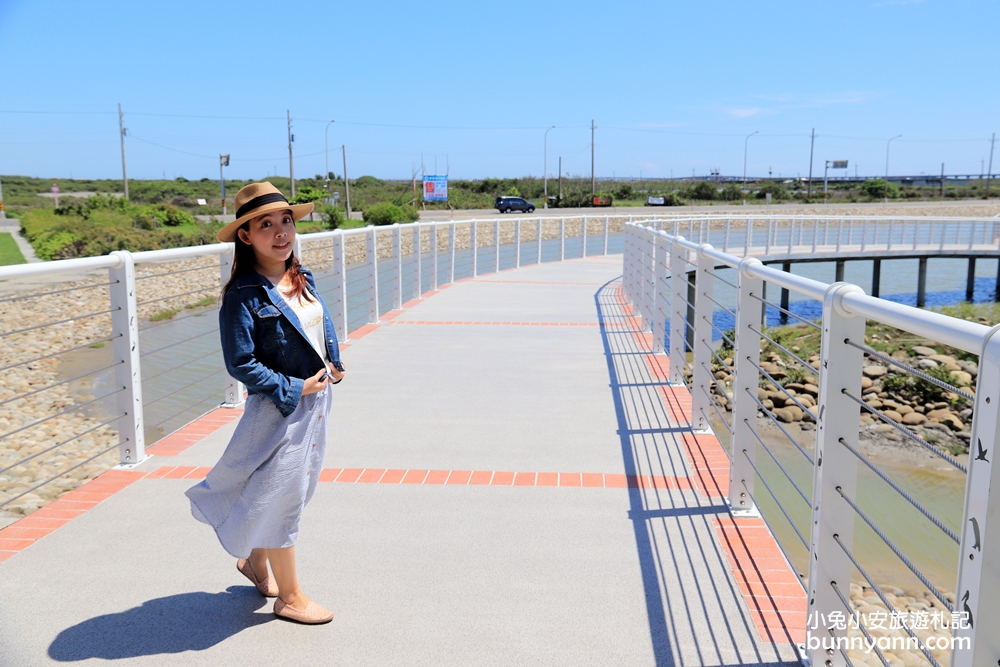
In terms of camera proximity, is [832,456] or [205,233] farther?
[205,233]

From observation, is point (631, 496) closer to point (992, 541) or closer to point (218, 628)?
point (218, 628)

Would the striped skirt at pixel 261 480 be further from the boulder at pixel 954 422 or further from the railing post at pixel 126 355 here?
the boulder at pixel 954 422

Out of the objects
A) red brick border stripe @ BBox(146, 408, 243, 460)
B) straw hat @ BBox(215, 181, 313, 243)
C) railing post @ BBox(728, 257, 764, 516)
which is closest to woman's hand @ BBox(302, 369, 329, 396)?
straw hat @ BBox(215, 181, 313, 243)

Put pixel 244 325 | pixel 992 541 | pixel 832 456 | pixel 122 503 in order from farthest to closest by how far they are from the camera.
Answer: pixel 122 503, pixel 244 325, pixel 832 456, pixel 992 541

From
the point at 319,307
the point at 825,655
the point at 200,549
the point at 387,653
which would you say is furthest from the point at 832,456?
the point at 200,549

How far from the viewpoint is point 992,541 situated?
1.69 meters

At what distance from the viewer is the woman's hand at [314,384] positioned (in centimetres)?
306

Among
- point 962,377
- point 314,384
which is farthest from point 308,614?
point 962,377

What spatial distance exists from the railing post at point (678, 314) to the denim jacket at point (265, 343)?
4.63 meters

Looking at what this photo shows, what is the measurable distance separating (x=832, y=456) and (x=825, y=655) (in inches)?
25.8

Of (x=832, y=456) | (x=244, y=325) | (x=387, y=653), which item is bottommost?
(x=387, y=653)

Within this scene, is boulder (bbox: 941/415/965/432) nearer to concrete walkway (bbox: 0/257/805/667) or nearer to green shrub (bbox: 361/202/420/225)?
concrete walkway (bbox: 0/257/805/667)

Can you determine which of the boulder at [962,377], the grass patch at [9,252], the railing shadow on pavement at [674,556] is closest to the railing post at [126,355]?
the railing shadow on pavement at [674,556]

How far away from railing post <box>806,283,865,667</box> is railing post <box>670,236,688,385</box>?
14.5ft
